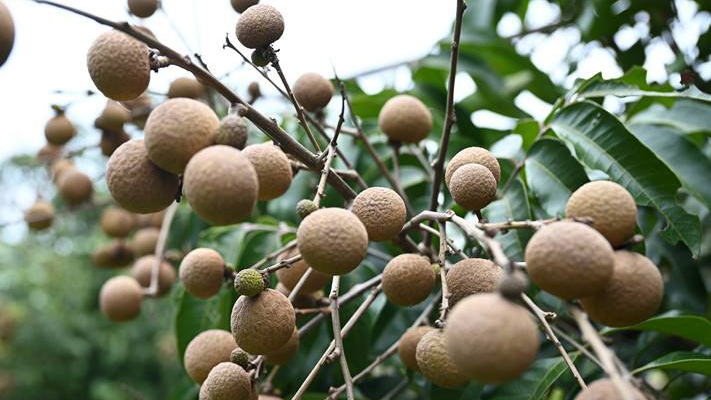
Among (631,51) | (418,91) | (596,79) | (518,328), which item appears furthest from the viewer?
(631,51)

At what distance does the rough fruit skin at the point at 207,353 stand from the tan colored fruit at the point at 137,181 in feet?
1.05

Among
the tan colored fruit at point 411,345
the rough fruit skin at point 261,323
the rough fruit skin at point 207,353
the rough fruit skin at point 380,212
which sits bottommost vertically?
the rough fruit skin at point 207,353

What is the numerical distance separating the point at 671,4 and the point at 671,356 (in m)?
1.21

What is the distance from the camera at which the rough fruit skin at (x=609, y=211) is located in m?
0.66

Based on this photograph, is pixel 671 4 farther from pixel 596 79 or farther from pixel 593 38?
pixel 596 79

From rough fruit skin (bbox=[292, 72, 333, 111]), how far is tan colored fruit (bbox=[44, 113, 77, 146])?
2.75 ft

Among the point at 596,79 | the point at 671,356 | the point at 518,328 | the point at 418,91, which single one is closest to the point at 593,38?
the point at 418,91

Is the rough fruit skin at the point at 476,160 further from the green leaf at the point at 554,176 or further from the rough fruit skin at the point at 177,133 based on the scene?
the rough fruit skin at the point at 177,133

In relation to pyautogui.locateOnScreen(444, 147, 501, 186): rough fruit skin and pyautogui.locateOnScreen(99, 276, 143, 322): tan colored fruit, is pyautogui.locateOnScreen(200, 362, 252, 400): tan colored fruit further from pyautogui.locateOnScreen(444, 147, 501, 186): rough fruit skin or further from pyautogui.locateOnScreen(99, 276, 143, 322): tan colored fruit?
pyautogui.locateOnScreen(99, 276, 143, 322): tan colored fruit

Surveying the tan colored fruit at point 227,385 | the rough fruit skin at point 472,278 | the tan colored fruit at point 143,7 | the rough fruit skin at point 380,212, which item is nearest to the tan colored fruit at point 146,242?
the tan colored fruit at point 143,7

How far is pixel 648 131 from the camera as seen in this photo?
48.7 inches

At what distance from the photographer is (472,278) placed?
0.75m

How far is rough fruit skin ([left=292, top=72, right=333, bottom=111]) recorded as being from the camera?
47.4 inches

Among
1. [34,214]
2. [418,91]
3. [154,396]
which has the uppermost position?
[418,91]
